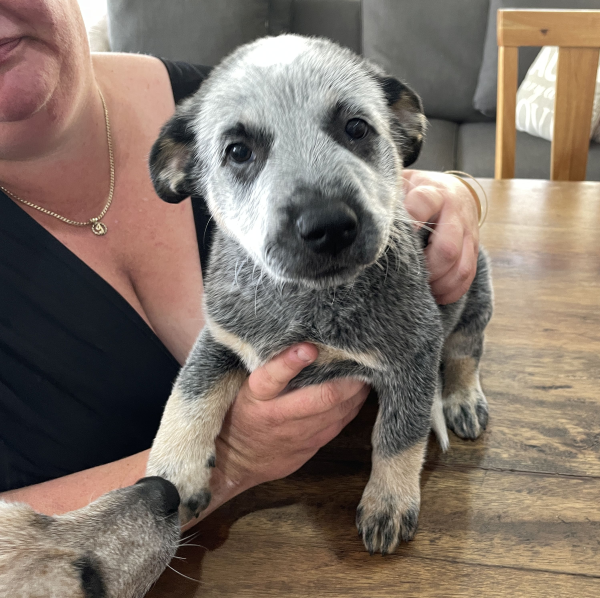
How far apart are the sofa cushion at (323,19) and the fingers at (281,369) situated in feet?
13.5

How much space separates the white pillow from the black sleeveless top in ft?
11.2

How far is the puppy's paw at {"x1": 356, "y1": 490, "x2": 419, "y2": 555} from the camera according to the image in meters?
1.00

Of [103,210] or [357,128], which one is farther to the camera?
[103,210]

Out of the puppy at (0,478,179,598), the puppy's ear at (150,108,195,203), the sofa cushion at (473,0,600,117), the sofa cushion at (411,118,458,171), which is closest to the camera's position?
the puppy at (0,478,179,598)

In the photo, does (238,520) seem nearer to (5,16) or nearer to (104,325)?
(104,325)

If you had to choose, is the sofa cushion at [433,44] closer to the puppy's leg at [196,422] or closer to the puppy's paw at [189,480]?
the puppy's leg at [196,422]

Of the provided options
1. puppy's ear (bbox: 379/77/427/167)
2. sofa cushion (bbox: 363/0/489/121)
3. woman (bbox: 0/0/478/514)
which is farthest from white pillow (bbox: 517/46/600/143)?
puppy's ear (bbox: 379/77/427/167)

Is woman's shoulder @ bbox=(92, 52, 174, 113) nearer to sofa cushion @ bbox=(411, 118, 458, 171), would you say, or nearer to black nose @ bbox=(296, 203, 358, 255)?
black nose @ bbox=(296, 203, 358, 255)

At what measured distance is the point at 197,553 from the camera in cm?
100

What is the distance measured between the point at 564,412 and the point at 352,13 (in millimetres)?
4284

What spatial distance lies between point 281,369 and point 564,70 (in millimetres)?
2135

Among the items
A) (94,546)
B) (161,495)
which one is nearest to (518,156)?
(161,495)

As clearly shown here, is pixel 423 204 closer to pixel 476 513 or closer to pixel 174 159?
pixel 174 159

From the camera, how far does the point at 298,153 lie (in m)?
1.01
